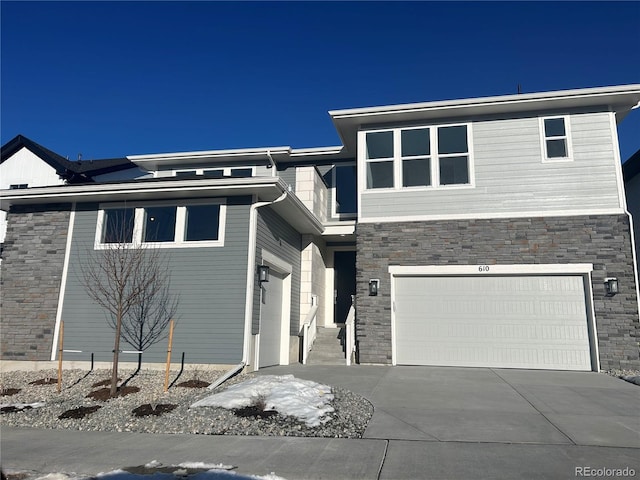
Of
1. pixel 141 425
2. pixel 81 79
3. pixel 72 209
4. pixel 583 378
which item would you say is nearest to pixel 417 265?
pixel 583 378

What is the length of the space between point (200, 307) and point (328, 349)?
3.72m

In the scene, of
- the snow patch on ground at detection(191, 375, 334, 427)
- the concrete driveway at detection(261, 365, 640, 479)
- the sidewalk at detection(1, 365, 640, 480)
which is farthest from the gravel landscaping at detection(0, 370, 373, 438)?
the concrete driveway at detection(261, 365, 640, 479)

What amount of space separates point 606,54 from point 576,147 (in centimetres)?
227

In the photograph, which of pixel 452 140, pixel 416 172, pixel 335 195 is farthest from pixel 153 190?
pixel 452 140

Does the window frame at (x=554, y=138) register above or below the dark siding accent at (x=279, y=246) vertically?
above

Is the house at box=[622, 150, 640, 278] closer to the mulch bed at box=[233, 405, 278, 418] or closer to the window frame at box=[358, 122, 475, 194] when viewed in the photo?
the window frame at box=[358, 122, 475, 194]

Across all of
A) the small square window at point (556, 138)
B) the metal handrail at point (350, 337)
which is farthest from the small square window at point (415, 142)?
the metal handrail at point (350, 337)

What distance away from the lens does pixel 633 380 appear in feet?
26.7

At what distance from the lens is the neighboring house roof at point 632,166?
12.8m

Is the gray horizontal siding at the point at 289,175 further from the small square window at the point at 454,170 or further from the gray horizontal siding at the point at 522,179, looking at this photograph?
the small square window at the point at 454,170

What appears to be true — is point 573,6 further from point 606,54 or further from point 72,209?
point 72,209

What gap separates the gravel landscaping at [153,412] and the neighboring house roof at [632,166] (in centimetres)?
1158

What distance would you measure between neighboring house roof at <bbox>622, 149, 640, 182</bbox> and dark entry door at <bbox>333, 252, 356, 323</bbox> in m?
8.65

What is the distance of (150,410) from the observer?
19.4ft
